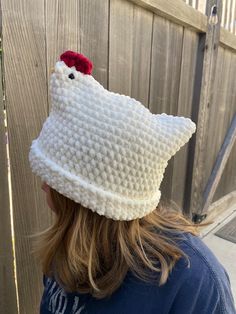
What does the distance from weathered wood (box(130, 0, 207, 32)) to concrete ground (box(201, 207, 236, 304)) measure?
2.01m

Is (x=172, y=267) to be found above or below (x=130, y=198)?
below

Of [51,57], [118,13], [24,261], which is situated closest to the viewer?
[51,57]

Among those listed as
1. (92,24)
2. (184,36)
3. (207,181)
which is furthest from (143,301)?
(207,181)

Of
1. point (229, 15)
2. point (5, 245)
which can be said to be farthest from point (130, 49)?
point (229, 15)

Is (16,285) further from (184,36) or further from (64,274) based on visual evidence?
(184,36)

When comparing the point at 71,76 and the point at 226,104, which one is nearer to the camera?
the point at 71,76

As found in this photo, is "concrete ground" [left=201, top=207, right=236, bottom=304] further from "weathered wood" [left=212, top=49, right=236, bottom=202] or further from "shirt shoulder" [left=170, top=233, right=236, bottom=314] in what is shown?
"shirt shoulder" [left=170, top=233, right=236, bottom=314]

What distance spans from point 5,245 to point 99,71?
1.03 m

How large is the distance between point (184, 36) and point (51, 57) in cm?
145

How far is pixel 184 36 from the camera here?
2.61 metres

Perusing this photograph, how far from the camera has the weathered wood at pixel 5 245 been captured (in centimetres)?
143

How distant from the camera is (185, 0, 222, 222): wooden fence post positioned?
2818mm

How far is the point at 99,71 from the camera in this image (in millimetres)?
1833

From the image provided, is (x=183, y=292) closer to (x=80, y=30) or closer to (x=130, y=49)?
(x=80, y=30)
